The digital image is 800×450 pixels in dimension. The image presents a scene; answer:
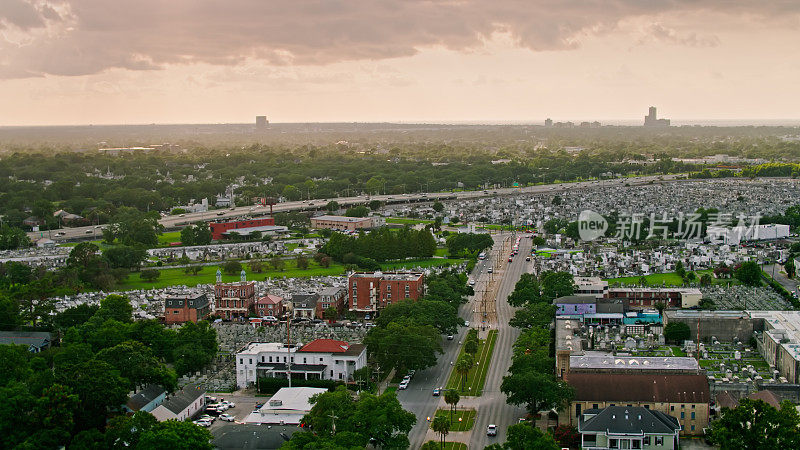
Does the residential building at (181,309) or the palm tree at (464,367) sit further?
the residential building at (181,309)

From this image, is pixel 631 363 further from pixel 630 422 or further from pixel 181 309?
pixel 181 309

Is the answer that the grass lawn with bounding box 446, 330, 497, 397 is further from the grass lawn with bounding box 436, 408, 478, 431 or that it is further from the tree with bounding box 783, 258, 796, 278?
the tree with bounding box 783, 258, 796, 278

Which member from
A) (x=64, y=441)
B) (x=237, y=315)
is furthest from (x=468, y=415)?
(x=237, y=315)

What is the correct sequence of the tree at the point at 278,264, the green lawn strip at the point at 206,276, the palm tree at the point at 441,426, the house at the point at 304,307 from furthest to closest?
1. the tree at the point at 278,264
2. the green lawn strip at the point at 206,276
3. the house at the point at 304,307
4. the palm tree at the point at 441,426

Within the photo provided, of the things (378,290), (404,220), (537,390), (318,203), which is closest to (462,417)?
(537,390)

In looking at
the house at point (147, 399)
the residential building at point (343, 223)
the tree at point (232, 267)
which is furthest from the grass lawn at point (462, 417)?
Result: the residential building at point (343, 223)

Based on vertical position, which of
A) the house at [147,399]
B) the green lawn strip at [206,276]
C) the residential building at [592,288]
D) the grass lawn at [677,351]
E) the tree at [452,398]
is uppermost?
the residential building at [592,288]

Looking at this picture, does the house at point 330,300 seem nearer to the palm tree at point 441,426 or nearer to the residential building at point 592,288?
the residential building at point 592,288
